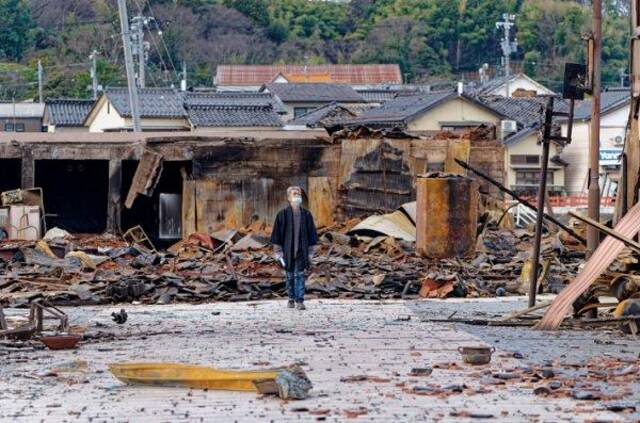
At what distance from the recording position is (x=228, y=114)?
51.3 m

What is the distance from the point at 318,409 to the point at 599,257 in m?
5.63

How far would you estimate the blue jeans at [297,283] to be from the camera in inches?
699

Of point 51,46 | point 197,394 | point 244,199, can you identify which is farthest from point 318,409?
point 51,46

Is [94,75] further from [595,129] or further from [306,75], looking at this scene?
[595,129]

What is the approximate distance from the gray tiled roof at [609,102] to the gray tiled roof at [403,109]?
594 centimetres

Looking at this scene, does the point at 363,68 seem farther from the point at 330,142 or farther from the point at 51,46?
the point at 330,142

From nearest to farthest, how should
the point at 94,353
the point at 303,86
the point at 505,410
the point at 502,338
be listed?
the point at 505,410
the point at 94,353
the point at 502,338
the point at 303,86

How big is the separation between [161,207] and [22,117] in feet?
112

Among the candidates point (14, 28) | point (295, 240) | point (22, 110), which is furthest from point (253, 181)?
point (14, 28)

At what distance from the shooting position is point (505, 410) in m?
8.95

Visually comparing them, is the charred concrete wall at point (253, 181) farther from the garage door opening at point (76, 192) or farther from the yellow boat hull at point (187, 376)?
the yellow boat hull at point (187, 376)

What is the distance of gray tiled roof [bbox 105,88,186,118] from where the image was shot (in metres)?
52.5

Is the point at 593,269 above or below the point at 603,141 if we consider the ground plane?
above

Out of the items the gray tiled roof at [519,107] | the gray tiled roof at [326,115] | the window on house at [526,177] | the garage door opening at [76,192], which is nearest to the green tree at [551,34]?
the gray tiled roof at [519,107]
